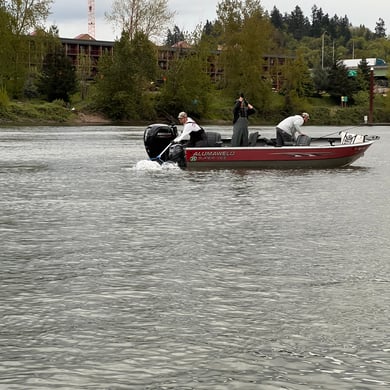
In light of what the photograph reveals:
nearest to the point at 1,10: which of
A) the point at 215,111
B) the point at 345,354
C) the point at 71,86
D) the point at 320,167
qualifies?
the point at 71,86

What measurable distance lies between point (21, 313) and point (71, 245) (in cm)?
385


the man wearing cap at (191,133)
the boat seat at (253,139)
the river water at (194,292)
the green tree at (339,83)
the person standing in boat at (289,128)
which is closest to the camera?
Answer: the river water at (194,292)

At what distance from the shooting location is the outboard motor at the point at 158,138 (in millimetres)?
26312

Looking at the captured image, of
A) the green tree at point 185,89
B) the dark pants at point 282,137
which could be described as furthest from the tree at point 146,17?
the dark pants at point 282,137

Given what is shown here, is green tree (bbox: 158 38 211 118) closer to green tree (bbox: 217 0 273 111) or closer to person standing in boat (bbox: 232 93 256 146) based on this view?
green tree (bbox: 217 0 273 111)

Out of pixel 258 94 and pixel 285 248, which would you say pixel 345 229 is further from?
pixel 258 94

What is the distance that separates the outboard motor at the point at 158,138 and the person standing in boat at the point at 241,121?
190cm

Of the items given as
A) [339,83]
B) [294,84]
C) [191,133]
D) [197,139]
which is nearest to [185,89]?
[294,84]

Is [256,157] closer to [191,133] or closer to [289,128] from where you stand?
[289,128]

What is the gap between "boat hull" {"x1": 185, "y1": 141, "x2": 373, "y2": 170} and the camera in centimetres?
2606

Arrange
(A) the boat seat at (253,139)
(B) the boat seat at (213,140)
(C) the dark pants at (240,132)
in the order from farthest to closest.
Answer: (A) the boat seat at (253,139)
(B) the boat seat at (213,140)
(C) the dark pants at (240,132)

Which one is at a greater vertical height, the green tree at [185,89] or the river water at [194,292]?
the green tree at [185,89]

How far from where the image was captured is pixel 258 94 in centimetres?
10912

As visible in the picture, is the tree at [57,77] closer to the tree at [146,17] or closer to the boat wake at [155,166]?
the tree at [146,17]
